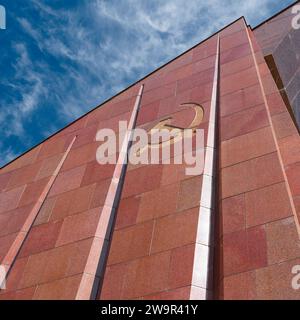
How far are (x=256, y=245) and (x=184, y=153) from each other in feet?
10.1

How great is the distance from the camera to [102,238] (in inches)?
322

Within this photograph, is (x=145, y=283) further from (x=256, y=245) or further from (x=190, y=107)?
(x=190, y=107)

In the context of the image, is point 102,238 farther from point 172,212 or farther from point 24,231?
point 24,231

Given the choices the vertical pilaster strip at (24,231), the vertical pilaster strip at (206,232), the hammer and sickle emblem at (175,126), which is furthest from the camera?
the hammer and sickle emblem at (175,126)

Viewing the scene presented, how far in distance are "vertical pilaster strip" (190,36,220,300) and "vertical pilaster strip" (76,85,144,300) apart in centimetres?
194

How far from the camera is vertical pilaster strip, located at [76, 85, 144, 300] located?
736 centimetres

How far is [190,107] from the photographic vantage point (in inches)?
413

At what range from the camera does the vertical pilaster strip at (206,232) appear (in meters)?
6.19

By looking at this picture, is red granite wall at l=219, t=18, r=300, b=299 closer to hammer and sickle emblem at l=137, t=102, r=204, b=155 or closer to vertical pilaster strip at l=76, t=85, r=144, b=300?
hammer and sickle emblem at l=137, t=102, r=204, b=155

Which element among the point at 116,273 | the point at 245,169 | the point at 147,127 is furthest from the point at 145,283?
the point at 147,127

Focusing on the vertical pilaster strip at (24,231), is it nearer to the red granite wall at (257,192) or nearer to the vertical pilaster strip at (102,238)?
the vertical pilaster strip at (102,238)

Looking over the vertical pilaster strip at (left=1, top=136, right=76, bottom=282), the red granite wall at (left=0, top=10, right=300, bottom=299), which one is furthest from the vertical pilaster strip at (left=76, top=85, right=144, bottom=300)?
the vertical pilaster strip at (left=1, top=136, right=76, bottom=282)

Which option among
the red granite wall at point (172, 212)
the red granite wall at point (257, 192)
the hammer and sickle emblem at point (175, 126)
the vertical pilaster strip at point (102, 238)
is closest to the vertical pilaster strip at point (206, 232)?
the red granite wall at point (172, 212)

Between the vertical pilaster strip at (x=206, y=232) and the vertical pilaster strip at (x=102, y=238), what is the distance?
6.36 feet
